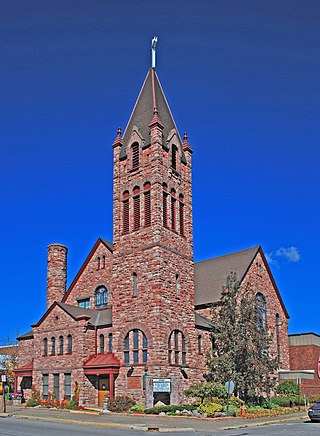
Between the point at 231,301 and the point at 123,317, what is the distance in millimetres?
7753

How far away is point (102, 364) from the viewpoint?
3628 cm

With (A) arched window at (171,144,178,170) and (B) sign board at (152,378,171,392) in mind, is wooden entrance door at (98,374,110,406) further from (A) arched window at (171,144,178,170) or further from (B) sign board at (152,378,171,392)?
(A) arched window at (171,144,178,170)

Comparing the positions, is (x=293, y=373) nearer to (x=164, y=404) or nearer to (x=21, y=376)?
(x=164, y=404)

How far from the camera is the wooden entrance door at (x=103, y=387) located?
37500 mm

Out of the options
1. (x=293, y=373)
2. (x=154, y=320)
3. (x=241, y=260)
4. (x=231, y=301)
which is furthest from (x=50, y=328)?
(x=293, y=373)

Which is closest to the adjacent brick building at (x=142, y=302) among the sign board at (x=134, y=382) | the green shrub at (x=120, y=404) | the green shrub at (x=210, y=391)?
the sign board at (x=134, y=382)

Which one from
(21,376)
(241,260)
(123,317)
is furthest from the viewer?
(241,260)

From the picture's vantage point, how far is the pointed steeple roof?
A: 4112 cm

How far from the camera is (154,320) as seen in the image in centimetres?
3531

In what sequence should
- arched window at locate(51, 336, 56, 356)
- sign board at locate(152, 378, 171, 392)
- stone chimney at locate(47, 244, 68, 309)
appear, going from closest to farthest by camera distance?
sign board at locate(152, 378, 171, 392), arched window at locate(51, 336, 56, 356), stone chimney at locate(47, 244, 68, 309)

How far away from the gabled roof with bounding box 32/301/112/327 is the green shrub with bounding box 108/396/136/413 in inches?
244

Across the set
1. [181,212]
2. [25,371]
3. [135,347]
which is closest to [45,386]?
[25,371]

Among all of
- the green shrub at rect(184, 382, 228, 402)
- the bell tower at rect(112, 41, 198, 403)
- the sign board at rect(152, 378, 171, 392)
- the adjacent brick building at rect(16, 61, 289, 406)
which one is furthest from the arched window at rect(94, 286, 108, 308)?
the green shrub at rect(184, 382, 228, 402)

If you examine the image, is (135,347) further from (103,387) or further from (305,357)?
(305,357)
